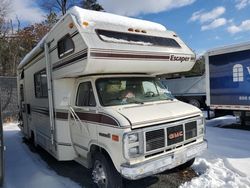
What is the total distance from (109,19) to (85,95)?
1498mm

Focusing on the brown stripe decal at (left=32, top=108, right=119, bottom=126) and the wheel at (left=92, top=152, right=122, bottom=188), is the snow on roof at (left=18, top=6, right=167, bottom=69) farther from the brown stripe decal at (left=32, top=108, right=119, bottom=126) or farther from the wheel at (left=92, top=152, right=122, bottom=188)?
the wheel at (left=92, top=152, right=122, bottom=188)

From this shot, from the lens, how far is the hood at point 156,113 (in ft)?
13.9

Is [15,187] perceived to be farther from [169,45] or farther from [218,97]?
[218,97]

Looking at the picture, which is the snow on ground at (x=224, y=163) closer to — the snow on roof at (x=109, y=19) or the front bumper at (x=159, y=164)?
the front bumper at (x=159, y=164)

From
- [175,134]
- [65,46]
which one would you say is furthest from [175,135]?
[65,46]

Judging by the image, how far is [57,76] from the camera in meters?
5.63

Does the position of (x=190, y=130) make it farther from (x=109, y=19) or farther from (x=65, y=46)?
(x=65, y=46)

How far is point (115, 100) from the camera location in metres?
4.86

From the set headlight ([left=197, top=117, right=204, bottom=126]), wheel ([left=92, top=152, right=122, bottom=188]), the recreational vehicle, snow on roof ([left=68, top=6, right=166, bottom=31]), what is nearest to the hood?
the recreational vehicle

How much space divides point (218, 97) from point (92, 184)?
23.1ft

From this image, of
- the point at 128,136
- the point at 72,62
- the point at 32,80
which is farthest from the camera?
the point at 32,80

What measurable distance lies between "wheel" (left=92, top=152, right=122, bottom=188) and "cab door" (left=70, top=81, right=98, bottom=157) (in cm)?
44

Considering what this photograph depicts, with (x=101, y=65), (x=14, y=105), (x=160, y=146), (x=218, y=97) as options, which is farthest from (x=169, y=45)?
(x=14, y=105)

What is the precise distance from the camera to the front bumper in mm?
3994
